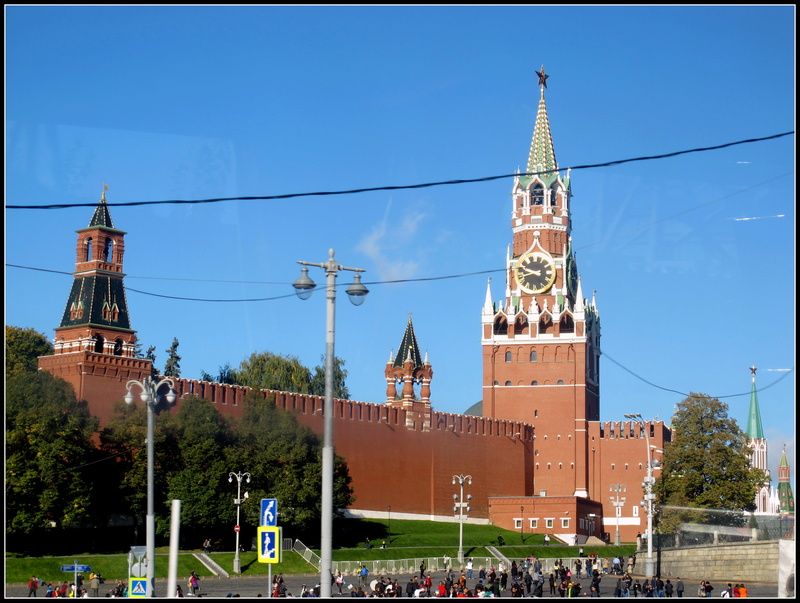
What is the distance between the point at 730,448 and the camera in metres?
63.2

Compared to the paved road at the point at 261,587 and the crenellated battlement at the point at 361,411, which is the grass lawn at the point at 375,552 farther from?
the crenellated battlement at the point at 361,411

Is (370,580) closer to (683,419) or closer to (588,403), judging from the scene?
(683,419)

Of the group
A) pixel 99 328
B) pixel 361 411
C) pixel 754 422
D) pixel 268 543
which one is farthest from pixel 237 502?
pixel 754 422

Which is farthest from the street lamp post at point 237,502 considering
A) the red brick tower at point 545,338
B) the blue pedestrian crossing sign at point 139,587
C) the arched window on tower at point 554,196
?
the arched window on tower at point 554,196

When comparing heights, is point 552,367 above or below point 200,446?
above

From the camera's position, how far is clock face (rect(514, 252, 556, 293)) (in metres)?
89.2

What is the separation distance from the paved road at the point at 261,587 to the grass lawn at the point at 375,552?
1089 millimetres

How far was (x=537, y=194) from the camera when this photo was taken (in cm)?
9138

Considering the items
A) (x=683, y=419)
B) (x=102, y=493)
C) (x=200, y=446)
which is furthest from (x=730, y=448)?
(x=102, y=493)

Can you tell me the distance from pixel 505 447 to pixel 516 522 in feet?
18.5

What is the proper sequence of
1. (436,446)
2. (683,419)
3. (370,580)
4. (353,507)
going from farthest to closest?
(436,446) < (353,507) < (683,419) < (370,580)

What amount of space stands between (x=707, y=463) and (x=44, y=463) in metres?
30.6

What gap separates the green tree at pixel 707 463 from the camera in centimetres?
6241

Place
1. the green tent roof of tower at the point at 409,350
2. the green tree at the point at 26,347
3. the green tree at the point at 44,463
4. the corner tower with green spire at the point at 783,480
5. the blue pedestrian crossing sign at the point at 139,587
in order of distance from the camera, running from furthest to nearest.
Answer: the corner tower with green spire at the point at 783,480, the green tent roof of tower at the point at 409,350, the green tree at the point at 26,347, the green tree at the point at 44,463, the blue pedestrian crossing sign at the point at 139,587
